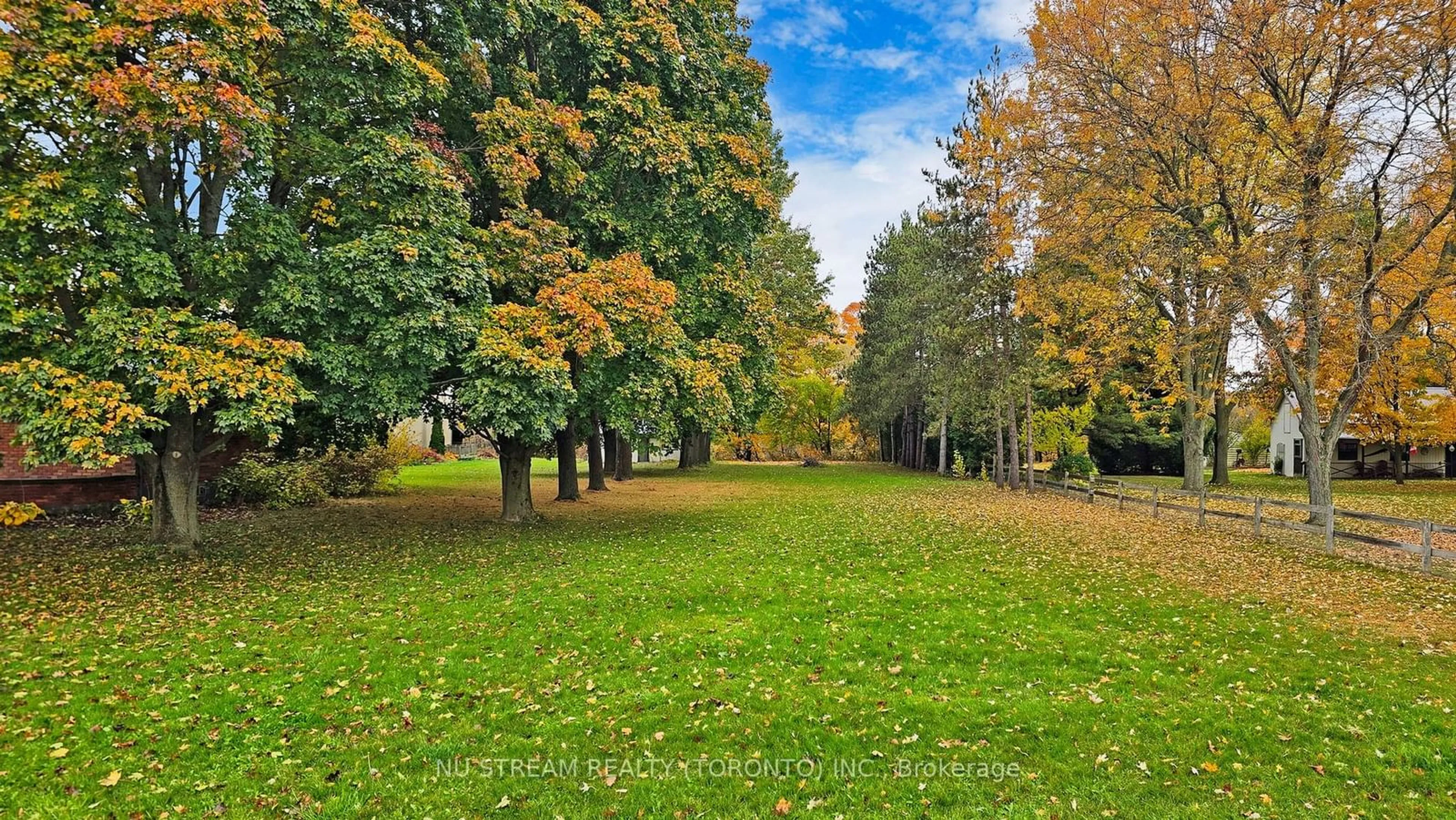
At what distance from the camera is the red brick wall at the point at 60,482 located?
14383 millimetres

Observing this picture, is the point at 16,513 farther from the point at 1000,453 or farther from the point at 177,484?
the point at 1000,453

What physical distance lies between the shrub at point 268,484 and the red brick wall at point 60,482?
2073mm

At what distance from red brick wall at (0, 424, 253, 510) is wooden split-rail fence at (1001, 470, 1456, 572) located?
22859 millimetres

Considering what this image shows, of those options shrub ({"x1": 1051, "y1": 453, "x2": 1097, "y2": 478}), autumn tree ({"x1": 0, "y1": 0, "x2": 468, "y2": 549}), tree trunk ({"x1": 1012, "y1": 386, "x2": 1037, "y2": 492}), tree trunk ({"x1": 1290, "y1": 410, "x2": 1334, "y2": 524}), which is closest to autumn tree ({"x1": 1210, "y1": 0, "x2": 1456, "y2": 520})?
tree trunk ({"x1": 1290, "y1": 410, "x2": 1334, "y2": 524})

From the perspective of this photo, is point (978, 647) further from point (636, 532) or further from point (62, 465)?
point (62, 465)

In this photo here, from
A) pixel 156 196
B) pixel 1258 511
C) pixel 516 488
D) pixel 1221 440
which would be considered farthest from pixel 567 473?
pixel 1221 440

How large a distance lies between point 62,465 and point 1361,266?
91.5 feet

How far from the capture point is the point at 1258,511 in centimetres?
1400

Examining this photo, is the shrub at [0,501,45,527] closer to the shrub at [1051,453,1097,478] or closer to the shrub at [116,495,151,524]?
the shrub at [116,495,151,524]

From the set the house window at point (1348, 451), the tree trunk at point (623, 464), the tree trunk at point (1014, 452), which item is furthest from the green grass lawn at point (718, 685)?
the house window at point (1348, 451)

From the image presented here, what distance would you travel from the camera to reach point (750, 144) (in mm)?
16062

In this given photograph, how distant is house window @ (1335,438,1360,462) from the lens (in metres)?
36.4

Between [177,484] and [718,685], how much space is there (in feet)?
33.8

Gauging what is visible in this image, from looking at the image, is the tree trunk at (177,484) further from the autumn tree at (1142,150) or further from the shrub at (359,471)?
the autumn tree at (1142,150)
